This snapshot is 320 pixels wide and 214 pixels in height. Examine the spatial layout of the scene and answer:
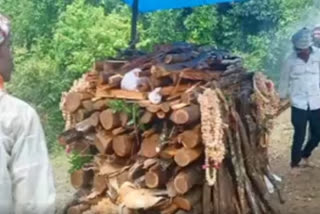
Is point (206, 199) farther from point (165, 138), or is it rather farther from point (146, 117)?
point (146, 117)

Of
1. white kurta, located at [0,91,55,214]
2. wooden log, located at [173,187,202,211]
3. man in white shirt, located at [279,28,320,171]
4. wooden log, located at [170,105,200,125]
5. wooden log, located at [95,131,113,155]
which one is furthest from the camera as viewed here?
man in white shirt, located at [279,28,320,171]

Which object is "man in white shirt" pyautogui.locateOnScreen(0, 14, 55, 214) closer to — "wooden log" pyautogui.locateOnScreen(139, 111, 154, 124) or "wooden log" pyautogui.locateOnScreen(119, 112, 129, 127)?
"wooden log" pyautogui.locateOnScreen(139, 111, 154, 124)

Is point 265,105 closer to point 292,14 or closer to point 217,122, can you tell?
point 217,122

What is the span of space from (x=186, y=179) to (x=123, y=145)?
2.01 feet

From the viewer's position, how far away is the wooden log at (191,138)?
6.01 meters

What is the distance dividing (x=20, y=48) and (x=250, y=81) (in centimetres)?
872

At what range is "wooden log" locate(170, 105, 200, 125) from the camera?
5.94 m

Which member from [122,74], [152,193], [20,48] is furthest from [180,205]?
[20,48]

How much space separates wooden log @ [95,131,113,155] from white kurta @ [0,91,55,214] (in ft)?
11.8

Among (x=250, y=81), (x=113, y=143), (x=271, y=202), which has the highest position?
(x=250, y=81)

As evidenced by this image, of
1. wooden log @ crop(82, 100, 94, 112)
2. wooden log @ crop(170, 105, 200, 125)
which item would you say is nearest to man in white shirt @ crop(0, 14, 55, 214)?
wooden log @ crop(170, 105, 200, 125)

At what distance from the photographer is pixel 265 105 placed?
23.8 ft

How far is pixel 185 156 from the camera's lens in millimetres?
6035

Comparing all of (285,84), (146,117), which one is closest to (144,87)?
(146,117)
